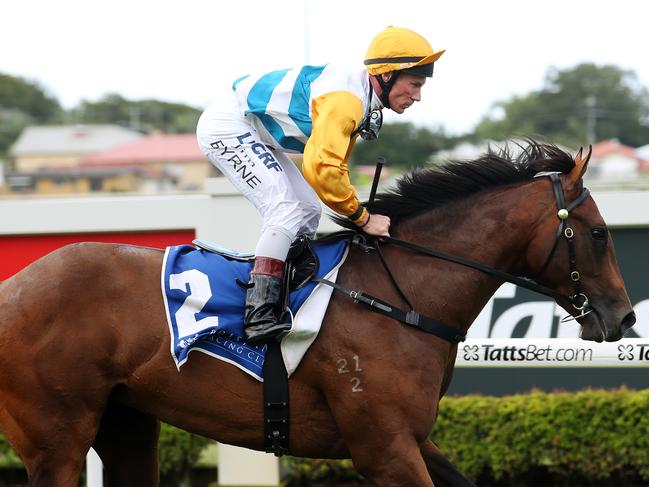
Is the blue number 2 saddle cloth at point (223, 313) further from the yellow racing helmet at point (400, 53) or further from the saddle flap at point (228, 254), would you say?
the yellow racing helmet at point (400, 53)

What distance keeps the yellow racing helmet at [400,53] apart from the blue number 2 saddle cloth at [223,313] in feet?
2.45

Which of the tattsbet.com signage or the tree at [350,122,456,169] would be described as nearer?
the tattsbet.com signage

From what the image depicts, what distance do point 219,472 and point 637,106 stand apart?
277 ft

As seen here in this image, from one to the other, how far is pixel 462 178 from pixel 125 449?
1.76 m

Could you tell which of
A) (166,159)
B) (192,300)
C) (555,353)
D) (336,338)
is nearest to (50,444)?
(192,300)

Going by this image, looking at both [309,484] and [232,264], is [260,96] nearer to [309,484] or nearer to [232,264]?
[232,264]

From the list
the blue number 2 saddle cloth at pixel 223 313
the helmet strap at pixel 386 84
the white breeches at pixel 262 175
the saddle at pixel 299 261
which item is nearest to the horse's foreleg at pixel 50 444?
the blue number 2 saddle cloth at pixel 223 313

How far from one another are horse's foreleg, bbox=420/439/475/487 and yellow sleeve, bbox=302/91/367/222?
1047 millimetres

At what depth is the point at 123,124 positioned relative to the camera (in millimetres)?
99125

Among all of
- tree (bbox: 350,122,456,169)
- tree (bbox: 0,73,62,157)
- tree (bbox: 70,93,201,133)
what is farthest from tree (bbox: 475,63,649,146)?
tree (bbox: 0,73,62,157)

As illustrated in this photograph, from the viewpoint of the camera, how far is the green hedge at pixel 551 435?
5.25 metres

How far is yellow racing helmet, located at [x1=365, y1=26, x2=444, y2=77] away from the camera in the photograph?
3293mm

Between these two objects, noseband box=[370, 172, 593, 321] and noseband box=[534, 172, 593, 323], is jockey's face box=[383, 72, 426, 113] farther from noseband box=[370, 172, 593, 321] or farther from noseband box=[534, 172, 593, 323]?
noseband box=[534, 172, 593, 323]

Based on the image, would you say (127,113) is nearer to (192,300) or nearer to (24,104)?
(24,104)
